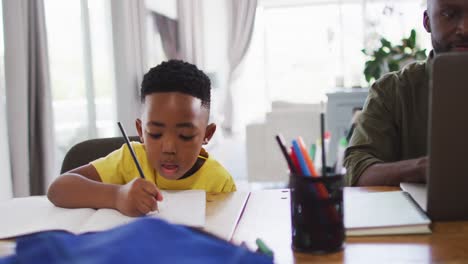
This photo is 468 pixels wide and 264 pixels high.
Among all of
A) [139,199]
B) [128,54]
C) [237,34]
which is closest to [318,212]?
[139,199]

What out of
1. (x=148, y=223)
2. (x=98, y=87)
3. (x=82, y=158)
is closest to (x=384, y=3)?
(x=98, y=87)

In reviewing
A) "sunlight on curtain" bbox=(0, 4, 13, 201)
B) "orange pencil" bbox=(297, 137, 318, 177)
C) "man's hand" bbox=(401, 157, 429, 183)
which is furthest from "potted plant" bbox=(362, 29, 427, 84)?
"orange pencil" bbox=(297, 137, 318, 177)

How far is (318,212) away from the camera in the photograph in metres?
0.71

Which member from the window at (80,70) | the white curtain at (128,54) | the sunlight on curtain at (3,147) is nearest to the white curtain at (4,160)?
the sunlight on curtain at (3,147)

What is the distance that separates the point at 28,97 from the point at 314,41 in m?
2.95

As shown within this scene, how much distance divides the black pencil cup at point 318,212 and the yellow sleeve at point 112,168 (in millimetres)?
524

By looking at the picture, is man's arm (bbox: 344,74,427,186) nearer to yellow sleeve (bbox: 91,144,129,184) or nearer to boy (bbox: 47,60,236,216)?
boy (bbox: 47,60,236,216)

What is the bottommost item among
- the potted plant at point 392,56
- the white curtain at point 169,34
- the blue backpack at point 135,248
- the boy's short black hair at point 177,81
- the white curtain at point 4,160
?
the white curtain at point 4,160

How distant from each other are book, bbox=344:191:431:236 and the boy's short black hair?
1.28 feet

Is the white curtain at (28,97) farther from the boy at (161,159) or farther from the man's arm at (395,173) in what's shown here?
the man's arm at (395,173)

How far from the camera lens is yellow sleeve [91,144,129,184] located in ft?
3.69

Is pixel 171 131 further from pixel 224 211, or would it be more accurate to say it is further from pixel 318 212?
pixel 318 212

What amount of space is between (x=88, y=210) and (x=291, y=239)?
0.40m

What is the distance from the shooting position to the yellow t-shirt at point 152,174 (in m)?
1.13
